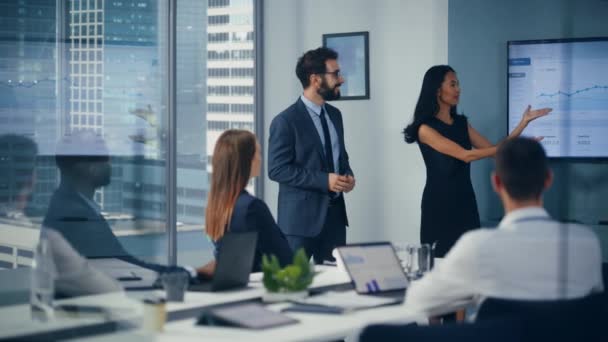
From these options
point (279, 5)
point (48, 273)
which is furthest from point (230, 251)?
point (279, 5)

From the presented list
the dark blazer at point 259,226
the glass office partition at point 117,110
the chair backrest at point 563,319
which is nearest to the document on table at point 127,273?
the dark blazer at point 259,226

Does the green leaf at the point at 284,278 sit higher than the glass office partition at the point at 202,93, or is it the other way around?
the glass office partition at the point at 202,93

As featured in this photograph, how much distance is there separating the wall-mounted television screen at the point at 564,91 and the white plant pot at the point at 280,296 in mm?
3105

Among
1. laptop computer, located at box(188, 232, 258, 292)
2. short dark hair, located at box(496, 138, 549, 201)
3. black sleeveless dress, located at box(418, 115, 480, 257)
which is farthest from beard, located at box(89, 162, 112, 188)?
short dark hair, located at box(496, 138, 549, 201)

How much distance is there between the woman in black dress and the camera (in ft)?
18.3

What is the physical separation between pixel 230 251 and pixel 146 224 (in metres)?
3.67

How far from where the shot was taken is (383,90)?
6.99m

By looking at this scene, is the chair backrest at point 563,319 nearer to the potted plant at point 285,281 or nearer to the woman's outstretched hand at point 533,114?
the potted plant at point 285,281

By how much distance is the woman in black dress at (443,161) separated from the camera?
18.3ft

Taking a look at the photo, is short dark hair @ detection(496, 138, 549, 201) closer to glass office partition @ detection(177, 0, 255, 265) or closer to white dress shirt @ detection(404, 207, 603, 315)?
white dress shirt @ detection(404, 207, 603, 315)

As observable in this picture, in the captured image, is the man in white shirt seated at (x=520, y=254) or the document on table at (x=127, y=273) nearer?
the man in white shirt seated at (x=520, y=254)

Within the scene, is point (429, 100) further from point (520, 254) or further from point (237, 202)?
point (520, 254)

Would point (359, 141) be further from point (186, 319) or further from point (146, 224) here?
point (186, 319)

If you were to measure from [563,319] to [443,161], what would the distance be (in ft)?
10.3
